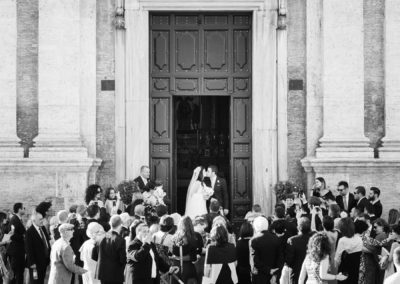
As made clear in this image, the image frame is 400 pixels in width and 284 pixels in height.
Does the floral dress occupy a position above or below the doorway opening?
below

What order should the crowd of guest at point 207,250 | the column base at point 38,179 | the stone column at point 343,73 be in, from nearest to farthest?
the crowd of guest at point 207,250, the column base at point 38,179, the stone column at point 343,73

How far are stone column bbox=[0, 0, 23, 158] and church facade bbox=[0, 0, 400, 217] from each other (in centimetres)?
2

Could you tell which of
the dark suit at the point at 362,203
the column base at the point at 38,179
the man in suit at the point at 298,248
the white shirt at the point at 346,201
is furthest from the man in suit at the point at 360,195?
the column base at the point at 38,179

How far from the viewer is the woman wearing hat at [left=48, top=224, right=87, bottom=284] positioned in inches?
605

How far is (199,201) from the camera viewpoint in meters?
22.7

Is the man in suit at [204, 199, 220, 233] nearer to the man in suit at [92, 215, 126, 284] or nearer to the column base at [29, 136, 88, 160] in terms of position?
the man in suit at [92, 215, 126, 284]

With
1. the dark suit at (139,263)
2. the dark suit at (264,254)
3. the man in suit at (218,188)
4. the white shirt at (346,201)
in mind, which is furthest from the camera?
the man in suit at (218,188)

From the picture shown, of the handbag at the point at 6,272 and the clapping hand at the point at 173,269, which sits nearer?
the clapping hand at the point at 173,269

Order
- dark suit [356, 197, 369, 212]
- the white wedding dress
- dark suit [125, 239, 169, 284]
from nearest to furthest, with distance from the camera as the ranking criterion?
dark suit [125, 239, 169, 284] → dark suit [356, 197, 369, 212] → the white wedding dress

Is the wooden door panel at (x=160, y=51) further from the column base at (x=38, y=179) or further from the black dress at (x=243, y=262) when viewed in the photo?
the black dress at (x=243, y=262)

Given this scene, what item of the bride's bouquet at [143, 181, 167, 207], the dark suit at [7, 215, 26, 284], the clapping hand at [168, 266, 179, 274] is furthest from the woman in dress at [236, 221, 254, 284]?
the bride's bouquet at [143, 181, 167, 207]

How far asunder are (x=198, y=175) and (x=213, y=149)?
6.25 m

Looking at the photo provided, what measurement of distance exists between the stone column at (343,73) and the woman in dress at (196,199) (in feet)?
8.96

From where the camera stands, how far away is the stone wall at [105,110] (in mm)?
23906
